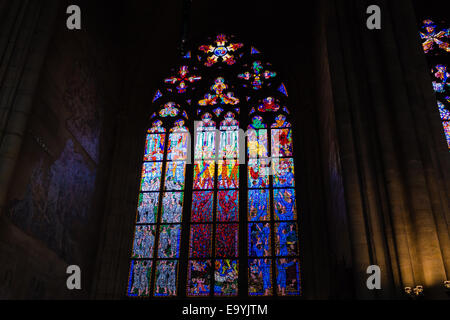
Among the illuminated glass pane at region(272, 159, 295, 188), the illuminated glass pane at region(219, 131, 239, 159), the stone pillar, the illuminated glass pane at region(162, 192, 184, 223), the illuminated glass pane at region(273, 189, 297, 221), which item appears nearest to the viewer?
the stone pillar

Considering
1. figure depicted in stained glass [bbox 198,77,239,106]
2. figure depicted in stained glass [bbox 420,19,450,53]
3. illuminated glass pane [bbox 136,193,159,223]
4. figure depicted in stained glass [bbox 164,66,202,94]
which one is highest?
figure depicted in stained glass [bbox 420,19,450,53]

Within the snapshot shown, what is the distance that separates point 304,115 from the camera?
1198 cm

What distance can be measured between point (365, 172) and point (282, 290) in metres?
3.90

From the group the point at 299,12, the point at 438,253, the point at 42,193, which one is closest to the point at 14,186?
the point at 42,193

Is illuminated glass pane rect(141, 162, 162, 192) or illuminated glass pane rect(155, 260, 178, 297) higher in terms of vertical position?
illuminated glass pane rect(141, 162, 162, 192)

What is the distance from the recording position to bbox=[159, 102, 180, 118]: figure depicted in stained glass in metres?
13.0

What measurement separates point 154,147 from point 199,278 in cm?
373

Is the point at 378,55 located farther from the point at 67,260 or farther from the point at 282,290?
the point at 67,260

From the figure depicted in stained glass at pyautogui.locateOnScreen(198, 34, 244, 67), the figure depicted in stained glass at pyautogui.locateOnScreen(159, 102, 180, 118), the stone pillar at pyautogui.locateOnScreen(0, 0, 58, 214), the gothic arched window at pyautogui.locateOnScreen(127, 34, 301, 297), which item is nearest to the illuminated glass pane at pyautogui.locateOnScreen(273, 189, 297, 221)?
the gothic arched window at pyautogui.locateOnScreen(127, 34, 301, 297)

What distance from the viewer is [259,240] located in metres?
10.9

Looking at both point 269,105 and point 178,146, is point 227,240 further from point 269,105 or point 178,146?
point 269,105

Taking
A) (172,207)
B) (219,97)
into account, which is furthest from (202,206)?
(219,97)

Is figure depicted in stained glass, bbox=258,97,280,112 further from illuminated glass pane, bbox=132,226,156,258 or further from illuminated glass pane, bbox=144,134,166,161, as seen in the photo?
illuminated glass pane, bbox=132,226,156,258

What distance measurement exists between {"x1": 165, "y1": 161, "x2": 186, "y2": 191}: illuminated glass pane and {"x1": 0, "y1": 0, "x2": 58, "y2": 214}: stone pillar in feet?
14.8
